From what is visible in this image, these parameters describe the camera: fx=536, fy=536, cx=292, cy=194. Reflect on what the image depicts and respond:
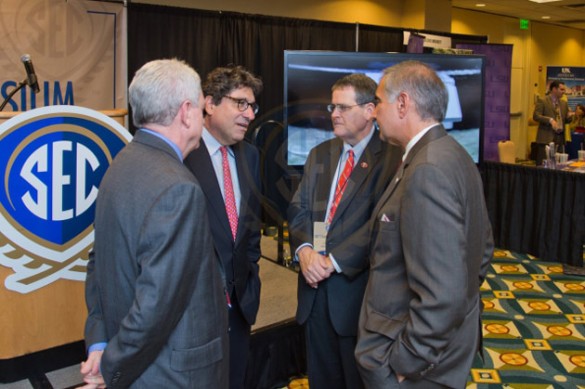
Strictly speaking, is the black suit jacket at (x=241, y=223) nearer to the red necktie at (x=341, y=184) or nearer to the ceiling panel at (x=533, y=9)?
Answer: the red necktie at (x=341, y=184)

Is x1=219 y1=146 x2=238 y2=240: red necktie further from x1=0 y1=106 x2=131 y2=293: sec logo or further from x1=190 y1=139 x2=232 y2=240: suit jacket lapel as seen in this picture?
x1=0 y1=106 x2=131 y2=293: sec logo

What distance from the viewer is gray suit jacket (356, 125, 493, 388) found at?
1.39m

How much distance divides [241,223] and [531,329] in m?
2.72

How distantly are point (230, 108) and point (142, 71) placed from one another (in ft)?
2.18

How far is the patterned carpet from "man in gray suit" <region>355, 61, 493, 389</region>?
1592mm

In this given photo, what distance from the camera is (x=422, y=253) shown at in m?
1.40

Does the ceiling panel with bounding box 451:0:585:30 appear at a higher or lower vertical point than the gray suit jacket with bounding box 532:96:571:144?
higher

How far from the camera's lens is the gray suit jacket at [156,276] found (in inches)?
48.7

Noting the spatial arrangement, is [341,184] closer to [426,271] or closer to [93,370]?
[426,271]

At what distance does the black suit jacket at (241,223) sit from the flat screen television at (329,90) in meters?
2.41

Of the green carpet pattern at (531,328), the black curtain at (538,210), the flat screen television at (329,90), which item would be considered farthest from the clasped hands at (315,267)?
the black curtain at (538,210)

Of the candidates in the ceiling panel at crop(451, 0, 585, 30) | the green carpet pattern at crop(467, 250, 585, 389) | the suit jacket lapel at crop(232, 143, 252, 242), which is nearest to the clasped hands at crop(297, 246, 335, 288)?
the suit jacket lapel at crop(232, 143, 252, 242)

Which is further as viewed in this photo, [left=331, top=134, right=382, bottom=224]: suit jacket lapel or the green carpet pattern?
the green carpet pattern

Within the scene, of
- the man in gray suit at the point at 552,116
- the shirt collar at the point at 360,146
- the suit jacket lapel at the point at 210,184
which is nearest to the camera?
the suit jacket lapel at the point at 210,184
